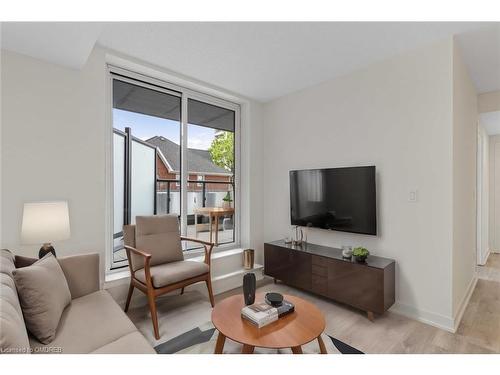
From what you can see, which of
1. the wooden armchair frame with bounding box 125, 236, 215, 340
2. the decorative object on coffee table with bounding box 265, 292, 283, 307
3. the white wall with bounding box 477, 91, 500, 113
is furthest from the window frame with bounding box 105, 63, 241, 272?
the white wall with bounding box 477, 91, 500, 113

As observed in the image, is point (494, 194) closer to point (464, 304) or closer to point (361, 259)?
point (464, 304)

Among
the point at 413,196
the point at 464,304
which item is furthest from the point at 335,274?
the point at 464,304

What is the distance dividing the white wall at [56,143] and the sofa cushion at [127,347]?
1335mm

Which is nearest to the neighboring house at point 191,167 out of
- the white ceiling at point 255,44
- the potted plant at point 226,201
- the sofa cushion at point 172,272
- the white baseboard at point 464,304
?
the potted plant at point 226,201

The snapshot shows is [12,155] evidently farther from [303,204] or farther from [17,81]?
[303,204]

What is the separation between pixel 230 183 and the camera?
398 cm

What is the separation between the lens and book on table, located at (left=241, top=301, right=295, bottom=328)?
65.6 inches

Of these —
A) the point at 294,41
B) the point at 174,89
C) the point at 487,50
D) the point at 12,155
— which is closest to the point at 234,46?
the point at 294,41

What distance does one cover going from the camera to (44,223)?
184 cm

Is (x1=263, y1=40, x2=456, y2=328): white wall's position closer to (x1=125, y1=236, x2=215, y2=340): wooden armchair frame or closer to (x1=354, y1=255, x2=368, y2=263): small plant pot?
(x1=354, y1=255, x2=368, y2=263): small plant pot

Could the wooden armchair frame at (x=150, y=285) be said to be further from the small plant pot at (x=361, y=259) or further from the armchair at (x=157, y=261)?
the small plant pot at (x=361, y=259)

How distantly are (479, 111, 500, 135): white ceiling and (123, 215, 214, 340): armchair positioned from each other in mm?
4236

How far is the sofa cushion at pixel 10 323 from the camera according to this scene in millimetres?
858
